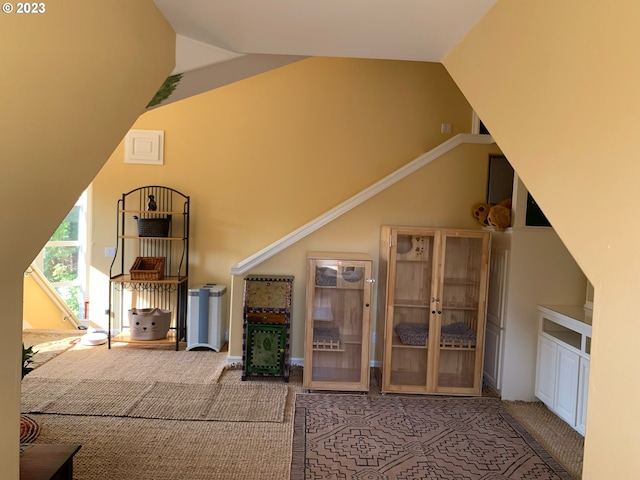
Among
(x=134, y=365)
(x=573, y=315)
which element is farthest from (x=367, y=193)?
(x=134, y=365)

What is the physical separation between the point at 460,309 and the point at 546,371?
2.84 feet

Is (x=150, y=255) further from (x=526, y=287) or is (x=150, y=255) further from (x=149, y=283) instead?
(x=526, y=287)

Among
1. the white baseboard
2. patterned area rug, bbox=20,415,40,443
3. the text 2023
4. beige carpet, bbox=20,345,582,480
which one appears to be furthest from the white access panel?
the text 2023

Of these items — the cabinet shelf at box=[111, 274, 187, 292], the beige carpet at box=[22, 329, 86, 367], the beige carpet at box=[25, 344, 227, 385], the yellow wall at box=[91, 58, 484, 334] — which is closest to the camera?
the beige carpet at box=[25, 344, 227, 385]

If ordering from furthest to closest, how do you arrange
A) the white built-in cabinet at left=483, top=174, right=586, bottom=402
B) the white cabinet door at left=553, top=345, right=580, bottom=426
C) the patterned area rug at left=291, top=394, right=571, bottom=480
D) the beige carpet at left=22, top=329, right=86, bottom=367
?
the beige carpet at left=22, top=329, right=86, bottom=367, the white built-in cabinet at left=483, top=174, right=586, bottom=402, the white cabinet door at left=553, top=345, right=580, bottom=426, the patterned area rug at left=291, top=394, right=571, bottom=480

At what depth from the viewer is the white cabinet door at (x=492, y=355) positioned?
4.45 metres

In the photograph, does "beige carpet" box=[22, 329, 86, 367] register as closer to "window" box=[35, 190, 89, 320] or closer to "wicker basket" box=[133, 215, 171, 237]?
"window" box=[35, 190, 89, 320]

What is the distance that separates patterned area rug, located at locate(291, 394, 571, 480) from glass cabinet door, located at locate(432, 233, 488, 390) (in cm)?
27

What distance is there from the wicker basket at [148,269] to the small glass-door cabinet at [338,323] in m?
2.00

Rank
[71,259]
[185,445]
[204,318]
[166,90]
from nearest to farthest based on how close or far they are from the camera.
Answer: [166,90] < [185,445] < [204,318] < [71,259]

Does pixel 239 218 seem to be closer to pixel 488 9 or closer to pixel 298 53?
pixel 298 53

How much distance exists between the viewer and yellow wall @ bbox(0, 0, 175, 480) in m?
1.20

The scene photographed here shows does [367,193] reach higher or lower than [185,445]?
higher

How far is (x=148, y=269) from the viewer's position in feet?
18.2
